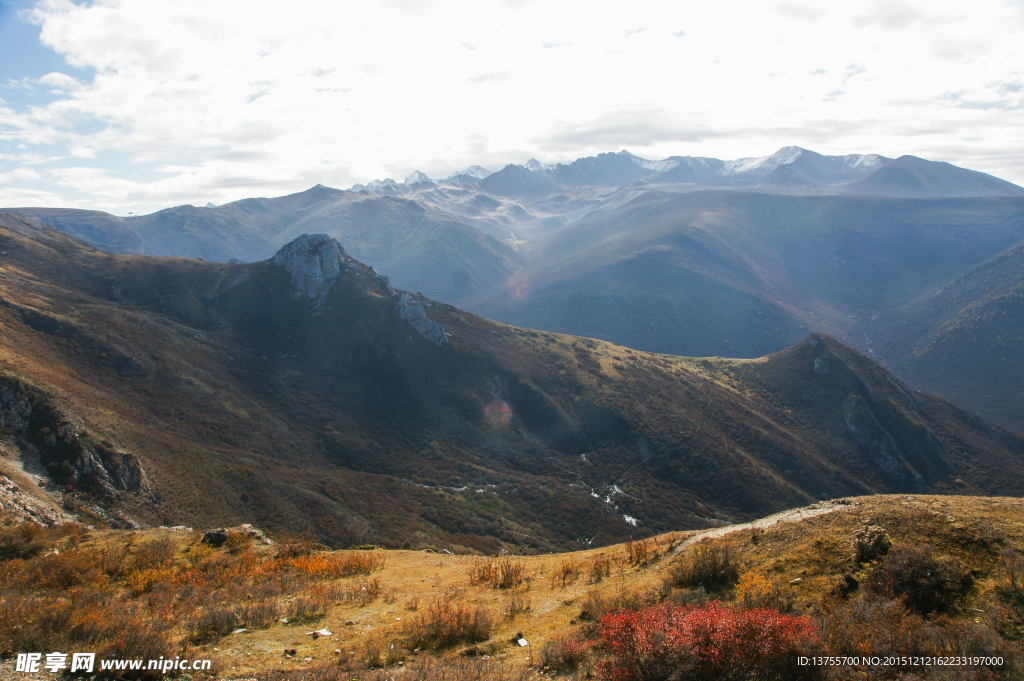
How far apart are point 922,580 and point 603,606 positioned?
6.65 metres

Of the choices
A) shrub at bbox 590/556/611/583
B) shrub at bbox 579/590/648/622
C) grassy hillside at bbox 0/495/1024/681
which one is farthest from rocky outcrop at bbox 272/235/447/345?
shrub at bbox 579/590/648/622

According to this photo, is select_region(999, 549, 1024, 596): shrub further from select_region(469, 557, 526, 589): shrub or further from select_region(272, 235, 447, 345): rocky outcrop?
select_region(272, 235, 447, 345): rocky outcrop

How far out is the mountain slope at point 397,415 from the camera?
173ft

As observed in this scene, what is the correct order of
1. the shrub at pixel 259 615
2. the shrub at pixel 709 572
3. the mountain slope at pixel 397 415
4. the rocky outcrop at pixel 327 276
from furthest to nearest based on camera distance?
the rocky outcrop at pixel 327 276 → the mountain slope at pixel 397 415 → the shrub at pixel 709 572 → the shrub at pixel 259 615

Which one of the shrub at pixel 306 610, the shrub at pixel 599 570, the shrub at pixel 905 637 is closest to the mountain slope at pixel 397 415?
the shrub at pixel 306 610

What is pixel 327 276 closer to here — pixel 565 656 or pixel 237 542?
pixel 237 542

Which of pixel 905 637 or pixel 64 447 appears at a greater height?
pixel 905 637

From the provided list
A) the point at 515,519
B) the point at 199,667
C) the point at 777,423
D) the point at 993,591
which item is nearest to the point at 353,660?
the point at 199,667

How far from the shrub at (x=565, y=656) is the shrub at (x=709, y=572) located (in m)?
4.50

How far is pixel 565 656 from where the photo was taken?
8.75 m

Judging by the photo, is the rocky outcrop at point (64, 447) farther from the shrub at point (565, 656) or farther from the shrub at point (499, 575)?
the shrub at point (565, 656)

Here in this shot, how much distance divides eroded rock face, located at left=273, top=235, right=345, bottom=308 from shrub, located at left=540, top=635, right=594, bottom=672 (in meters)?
129

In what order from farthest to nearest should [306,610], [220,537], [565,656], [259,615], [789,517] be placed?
[220,537]
[789,517]
[306,610]
[259,615]
[565,656]

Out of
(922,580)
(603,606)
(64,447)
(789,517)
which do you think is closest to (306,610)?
(603,606)
